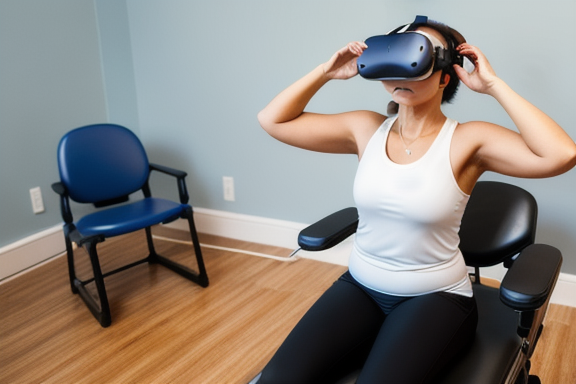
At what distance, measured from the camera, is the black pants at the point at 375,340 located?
102cm

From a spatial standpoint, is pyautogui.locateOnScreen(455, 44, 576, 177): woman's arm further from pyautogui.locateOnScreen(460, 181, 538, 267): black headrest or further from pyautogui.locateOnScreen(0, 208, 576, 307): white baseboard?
pyautogui.locateOnScreen(0, 208, 576, 307): white baseboard

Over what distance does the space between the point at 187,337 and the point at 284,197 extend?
3.13ft

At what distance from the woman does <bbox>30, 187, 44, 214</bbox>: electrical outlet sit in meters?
1.88

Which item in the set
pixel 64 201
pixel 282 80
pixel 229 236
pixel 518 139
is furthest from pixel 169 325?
pixel 518 139

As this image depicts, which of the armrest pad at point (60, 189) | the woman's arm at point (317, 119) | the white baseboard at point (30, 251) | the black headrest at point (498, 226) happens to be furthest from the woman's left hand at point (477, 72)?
the white baseboard at point (30, 251)

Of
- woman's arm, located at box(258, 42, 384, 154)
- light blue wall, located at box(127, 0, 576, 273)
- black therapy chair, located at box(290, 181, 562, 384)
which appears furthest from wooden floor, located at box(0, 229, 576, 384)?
woman's arm, located at box(258, 42, 384, 154)

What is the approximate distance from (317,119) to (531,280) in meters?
0.65

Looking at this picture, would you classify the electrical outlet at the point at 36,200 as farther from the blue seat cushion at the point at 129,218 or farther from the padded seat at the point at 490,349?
the padded seat at the point at 490,349

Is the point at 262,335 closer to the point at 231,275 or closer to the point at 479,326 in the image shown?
the point at 231,275

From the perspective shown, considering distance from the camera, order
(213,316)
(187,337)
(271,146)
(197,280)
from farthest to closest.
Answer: (271,146), (197,280), (213,316), (187,337)

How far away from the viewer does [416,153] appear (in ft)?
3.90

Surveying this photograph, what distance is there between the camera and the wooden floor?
1740 millimetres

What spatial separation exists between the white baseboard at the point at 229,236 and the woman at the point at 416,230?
1164 millimetres

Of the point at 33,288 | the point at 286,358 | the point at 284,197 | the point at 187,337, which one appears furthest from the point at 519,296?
the point at 33,288
